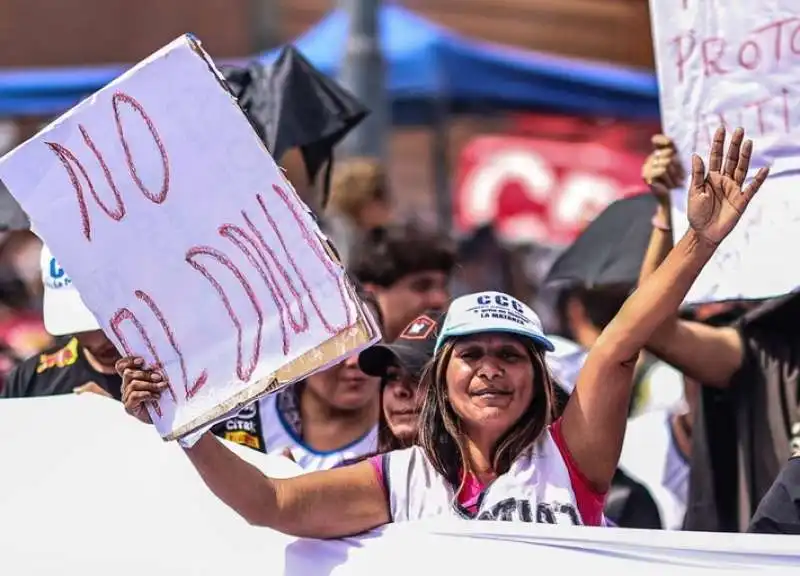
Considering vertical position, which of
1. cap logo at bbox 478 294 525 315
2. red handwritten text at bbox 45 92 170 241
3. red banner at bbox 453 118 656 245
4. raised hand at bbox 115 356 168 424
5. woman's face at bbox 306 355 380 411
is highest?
red handwritten text at bbox 45 92 170 241

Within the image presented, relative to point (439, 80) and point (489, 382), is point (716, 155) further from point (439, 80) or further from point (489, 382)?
point (439, 80)

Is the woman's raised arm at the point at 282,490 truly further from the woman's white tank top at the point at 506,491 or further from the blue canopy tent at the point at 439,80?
the blue canopy tent at the point at 439,80

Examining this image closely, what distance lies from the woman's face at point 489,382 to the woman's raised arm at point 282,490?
24 centimetres

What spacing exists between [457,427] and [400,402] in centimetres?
62

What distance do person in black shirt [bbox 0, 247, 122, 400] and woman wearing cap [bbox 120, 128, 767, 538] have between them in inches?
49.2

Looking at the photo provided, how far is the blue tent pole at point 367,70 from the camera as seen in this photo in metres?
8.94

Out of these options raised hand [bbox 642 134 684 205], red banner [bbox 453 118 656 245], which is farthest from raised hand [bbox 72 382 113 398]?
red banner [bbox 453 118 656 245]

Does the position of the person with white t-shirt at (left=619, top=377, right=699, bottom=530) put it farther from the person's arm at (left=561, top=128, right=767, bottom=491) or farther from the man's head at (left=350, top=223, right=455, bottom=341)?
the person's arm at (left=561, top=128, right=767, bottom=491)

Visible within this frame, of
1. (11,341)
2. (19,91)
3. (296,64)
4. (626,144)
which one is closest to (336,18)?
(19,91)

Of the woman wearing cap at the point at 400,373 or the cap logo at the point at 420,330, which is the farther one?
the cap logo at the point at 420,330

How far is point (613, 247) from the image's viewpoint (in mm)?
5125

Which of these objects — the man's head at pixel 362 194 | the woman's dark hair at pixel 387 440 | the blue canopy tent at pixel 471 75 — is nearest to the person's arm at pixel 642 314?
the woman's dark hair at pixel 387 440

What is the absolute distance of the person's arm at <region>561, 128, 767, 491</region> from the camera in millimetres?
3215

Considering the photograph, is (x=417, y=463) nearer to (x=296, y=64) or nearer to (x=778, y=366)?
(x=778, y=366)
